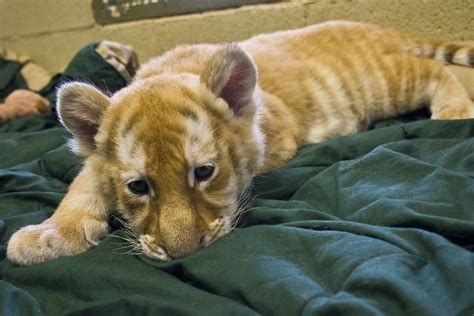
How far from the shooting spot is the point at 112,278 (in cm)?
146

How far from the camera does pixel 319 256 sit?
4.46 feet

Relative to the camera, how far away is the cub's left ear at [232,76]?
177 centimetres

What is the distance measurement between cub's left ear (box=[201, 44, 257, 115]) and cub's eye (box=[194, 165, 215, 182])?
31cm

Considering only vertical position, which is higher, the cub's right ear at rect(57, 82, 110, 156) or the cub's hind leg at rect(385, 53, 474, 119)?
the cub's right ear at rect(57, 82, 110, 156)

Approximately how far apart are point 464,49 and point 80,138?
85.2 inches

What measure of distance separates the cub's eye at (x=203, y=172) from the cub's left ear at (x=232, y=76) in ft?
1.01

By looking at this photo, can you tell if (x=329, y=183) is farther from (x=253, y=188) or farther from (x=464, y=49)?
(x=464, y=49)

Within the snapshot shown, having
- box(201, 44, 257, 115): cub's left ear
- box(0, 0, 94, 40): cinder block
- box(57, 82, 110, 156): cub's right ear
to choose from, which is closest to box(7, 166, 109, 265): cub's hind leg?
box(57, 82, 110, 156): cub's right ear

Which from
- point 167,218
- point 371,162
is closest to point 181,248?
point 167,218

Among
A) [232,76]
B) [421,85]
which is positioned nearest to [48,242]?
[232,76]

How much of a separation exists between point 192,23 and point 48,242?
2.55 meters

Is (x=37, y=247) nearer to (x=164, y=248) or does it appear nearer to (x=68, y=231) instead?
(x=68, y=231)

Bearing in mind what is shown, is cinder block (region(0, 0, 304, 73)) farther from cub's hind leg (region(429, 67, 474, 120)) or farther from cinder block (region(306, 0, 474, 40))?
cub's hind leg (region(429, 67, 474, 120))

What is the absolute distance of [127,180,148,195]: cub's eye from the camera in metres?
1.65
